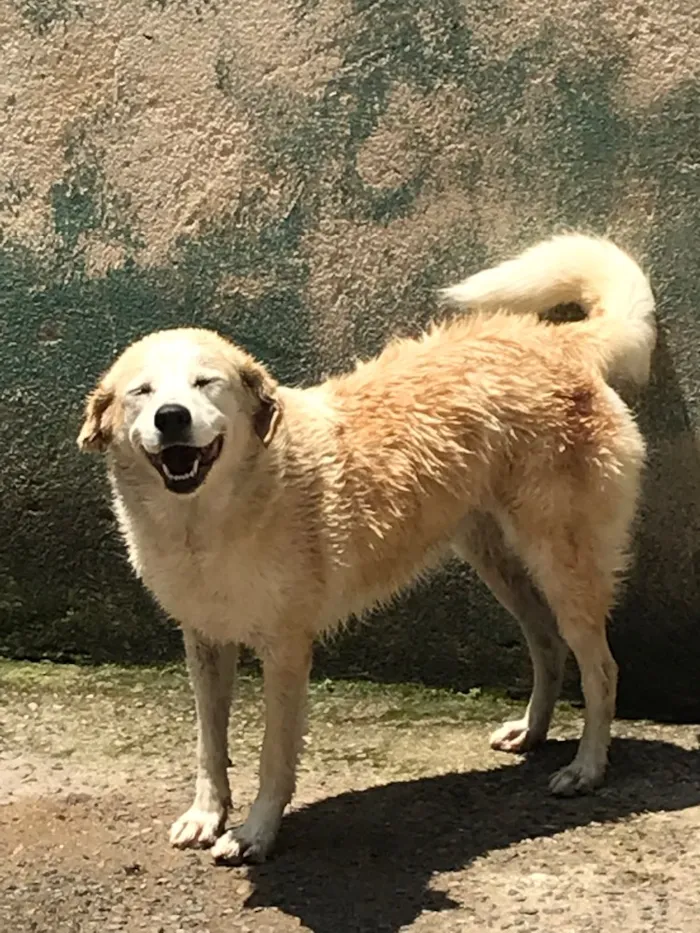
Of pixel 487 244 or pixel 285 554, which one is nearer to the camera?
pixel 285 554

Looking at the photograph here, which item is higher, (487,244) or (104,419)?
(487,244)

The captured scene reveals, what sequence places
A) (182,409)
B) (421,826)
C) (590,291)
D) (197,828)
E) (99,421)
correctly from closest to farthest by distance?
(182,409) → (99,421) → (197,828) → (421,826) → (590,291)

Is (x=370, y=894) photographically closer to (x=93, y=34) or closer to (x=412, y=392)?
(x=412, y=392)

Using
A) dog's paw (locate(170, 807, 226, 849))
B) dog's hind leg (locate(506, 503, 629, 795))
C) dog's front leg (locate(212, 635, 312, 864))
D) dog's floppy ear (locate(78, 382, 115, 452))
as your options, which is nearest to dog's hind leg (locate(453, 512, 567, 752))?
dog's hind leg (locate(506, 503, 629, 795))

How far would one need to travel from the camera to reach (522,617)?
172 inches

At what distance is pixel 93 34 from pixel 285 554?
2027mm

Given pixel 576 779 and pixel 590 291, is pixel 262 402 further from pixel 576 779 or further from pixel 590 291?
pixel 576 779

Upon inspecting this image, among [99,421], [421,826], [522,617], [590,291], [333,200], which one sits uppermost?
[333,200]

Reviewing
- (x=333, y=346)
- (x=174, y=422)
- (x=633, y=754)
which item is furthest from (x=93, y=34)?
(x=633, y=754)

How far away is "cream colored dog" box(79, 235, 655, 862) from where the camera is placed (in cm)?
347

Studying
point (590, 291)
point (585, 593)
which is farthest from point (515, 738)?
point (590, 291)

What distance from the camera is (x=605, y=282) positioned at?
4.21 m

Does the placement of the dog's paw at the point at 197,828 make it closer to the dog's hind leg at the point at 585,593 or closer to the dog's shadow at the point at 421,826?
the dog's shadow at the point at 421,826

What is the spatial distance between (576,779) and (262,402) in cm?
141
